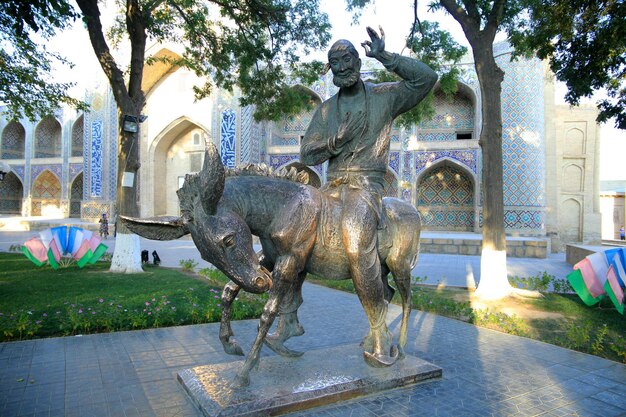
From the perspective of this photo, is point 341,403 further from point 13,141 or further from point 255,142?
point 13,141

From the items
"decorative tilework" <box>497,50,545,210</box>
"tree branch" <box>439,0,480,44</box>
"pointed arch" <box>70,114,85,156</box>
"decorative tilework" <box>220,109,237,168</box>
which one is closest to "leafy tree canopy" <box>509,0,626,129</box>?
"tree branch" <box>439,0,480,44</box>

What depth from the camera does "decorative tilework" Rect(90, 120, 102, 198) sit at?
22688mm

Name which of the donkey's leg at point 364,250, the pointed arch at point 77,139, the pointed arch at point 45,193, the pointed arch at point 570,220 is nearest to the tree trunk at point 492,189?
the donkey's leg at point 364,250

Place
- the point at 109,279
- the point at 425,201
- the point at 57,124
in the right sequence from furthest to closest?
the point at 57,124, the point at 425,201, the point at 109,279

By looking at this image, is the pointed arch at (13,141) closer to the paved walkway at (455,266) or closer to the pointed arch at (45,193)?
the pointed arch at (45,193)

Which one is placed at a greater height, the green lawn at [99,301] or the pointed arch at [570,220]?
the pointed arch at [570,220]

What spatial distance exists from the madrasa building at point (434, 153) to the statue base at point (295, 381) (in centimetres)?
1306

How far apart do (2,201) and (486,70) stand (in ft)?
109

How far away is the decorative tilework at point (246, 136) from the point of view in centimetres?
1888

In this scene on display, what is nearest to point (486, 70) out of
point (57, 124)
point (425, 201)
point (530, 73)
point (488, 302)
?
point (488, 302)

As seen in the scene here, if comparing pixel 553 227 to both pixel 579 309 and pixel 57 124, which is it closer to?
pixel 579 309

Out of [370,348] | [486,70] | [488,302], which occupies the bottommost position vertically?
[488,302]

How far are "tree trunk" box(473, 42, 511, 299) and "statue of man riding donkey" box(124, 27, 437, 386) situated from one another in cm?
485

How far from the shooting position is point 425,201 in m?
20.6
